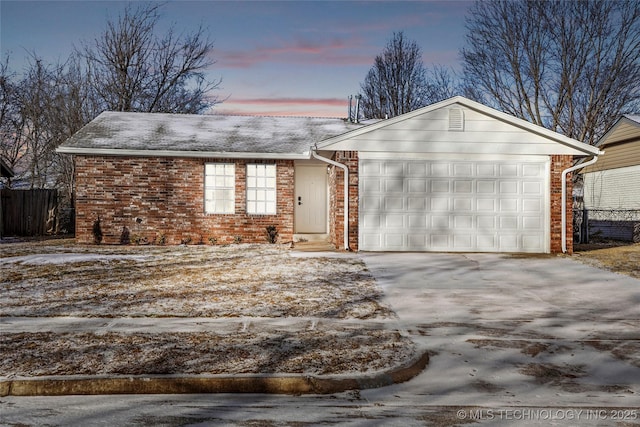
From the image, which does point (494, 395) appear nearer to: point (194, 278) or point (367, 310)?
point (367, 310)

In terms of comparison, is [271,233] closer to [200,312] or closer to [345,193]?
[345,193]

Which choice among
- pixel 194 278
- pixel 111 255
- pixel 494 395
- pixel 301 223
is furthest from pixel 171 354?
pixel 301 223

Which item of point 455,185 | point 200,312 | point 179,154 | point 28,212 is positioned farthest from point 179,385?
point 28,212

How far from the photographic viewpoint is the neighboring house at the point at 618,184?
21.2 meters

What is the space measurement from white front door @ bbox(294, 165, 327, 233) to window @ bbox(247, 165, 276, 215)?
1.04 meters

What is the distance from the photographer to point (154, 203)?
1636 centimetres

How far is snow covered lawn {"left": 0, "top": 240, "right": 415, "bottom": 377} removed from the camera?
16.1 feet

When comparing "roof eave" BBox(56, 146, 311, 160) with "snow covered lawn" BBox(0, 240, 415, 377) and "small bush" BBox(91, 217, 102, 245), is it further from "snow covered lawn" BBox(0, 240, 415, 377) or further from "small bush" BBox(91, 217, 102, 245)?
"snow covered lawn" BBox(0, 240, 415, 377)

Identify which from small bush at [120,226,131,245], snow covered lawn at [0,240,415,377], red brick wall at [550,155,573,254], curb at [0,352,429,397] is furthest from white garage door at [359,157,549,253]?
curb at [0,352,429,397]

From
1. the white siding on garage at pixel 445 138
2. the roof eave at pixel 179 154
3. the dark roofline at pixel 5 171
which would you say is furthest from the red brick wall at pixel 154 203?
the dark roofline at pixel 5 171

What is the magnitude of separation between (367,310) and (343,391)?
3.04 meters

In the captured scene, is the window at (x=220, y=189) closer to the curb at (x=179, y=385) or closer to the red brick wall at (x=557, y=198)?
the red brick wall at (x=557, y=198)

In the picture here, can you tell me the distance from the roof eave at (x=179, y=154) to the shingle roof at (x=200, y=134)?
3 cm

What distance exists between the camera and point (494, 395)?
4.39m
